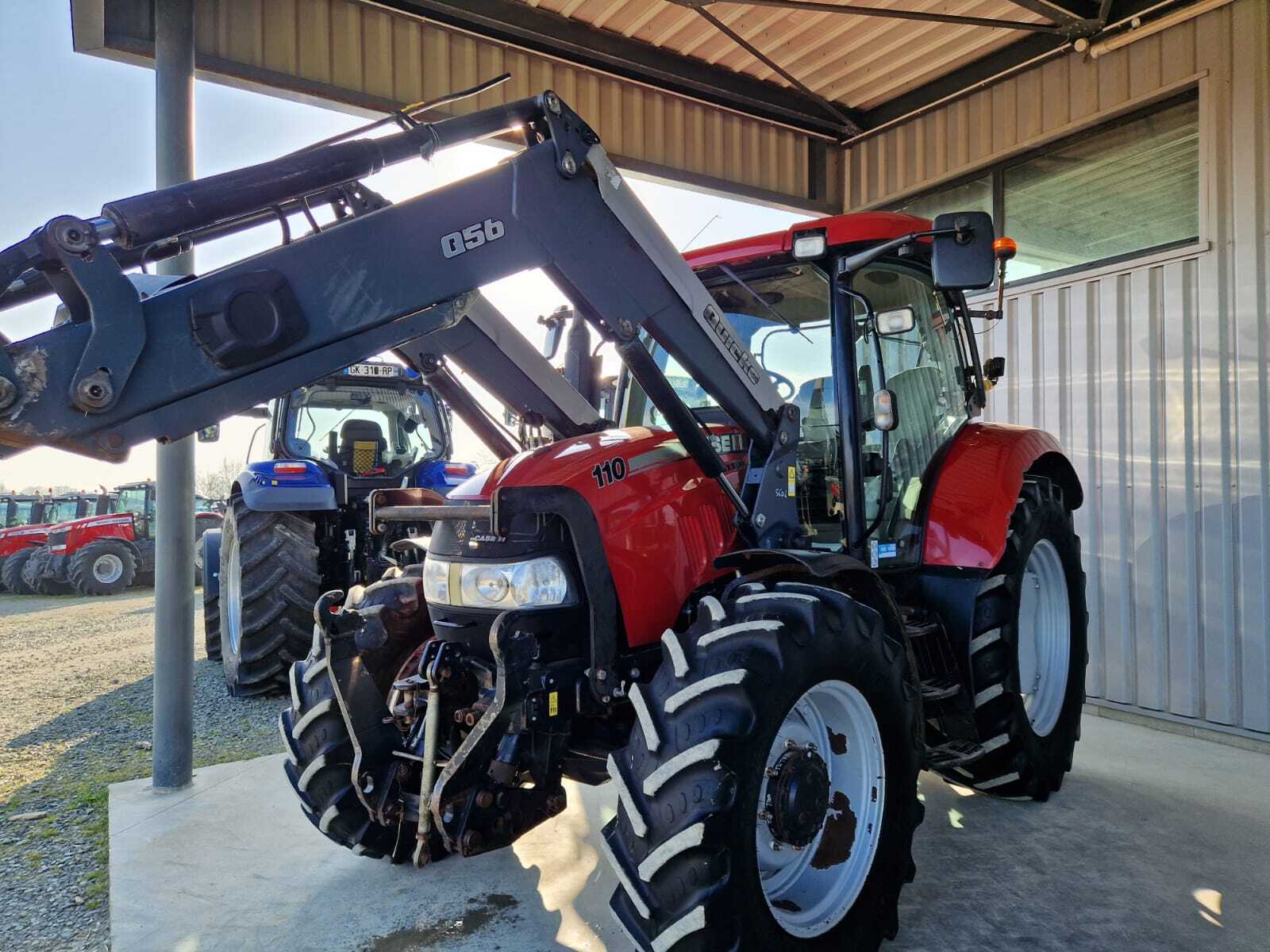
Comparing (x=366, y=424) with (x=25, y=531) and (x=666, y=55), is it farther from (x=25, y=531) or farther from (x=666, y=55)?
(x=25, y=531)

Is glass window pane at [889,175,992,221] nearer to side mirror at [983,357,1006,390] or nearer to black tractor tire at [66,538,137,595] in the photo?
side mirror at [983,357,1006,390]

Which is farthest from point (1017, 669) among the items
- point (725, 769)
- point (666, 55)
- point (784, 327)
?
point (666, 55)

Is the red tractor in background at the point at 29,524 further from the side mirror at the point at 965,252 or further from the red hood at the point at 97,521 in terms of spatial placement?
the side mirror at the point at 965,252

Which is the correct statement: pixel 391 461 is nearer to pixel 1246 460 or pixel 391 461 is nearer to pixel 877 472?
pixel 877 472

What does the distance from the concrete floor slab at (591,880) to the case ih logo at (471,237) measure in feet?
6.49

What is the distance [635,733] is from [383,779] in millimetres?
971

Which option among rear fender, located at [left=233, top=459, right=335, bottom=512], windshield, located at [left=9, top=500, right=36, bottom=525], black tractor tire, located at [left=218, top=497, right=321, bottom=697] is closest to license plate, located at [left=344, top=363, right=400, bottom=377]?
rear fender, located at [left=233, top=459, right=335, bottom=512]

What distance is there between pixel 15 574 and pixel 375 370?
436 inches

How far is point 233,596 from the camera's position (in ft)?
20.3

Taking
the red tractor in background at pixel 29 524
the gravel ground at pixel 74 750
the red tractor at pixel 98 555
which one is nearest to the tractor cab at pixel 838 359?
the gravel ground at pixel 74 750

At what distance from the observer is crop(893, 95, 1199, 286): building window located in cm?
516

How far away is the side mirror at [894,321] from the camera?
321 centimetres

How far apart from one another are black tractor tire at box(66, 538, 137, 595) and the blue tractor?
7993mm

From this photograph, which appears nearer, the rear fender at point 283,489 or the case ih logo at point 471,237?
the case ih logo at point 471,237
